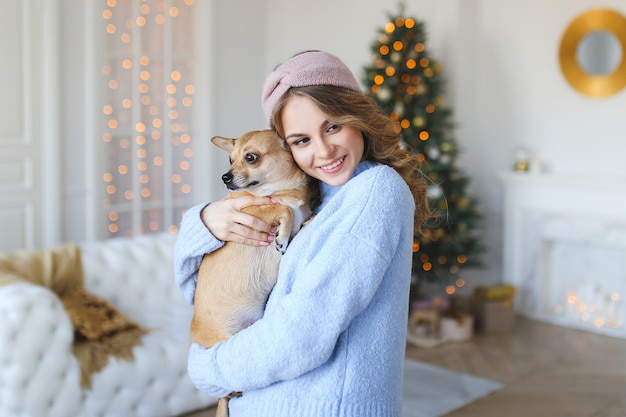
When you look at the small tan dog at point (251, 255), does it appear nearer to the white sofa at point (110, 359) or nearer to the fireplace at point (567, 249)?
the white sofa at point (110, 359)

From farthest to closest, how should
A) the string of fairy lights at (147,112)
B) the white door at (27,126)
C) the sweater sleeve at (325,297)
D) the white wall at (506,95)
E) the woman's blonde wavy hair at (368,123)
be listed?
the string of fairy lights at (147,112)
the white wall at (506,95)
the white door at (27,126)
the woman's blonde wavy hair at (368,123)
the sweater sleeve at (325,297)

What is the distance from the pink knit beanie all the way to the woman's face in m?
0.03

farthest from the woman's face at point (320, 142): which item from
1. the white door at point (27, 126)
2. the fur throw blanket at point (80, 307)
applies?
the white door at point (27, 126)

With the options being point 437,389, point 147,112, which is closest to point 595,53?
point 437,389

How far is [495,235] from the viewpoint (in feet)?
18.9

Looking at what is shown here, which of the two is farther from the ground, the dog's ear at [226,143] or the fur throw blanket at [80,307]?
the dog's ear at [226,143]

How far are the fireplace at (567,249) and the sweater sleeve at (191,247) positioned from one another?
3.96m

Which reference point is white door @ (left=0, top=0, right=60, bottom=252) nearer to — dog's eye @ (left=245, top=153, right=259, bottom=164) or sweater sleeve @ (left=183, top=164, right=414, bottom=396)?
dog's eye @ (left=245, top=153, right=259, bottom=164)

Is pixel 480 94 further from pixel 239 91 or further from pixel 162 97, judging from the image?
pixel 162 97

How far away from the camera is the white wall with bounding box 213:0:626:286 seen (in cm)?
524

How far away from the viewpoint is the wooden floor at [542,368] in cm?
381

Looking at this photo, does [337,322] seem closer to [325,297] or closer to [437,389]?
[325,297]

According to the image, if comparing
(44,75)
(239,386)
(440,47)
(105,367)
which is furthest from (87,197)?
(239,386)

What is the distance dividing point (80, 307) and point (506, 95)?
3493mm
